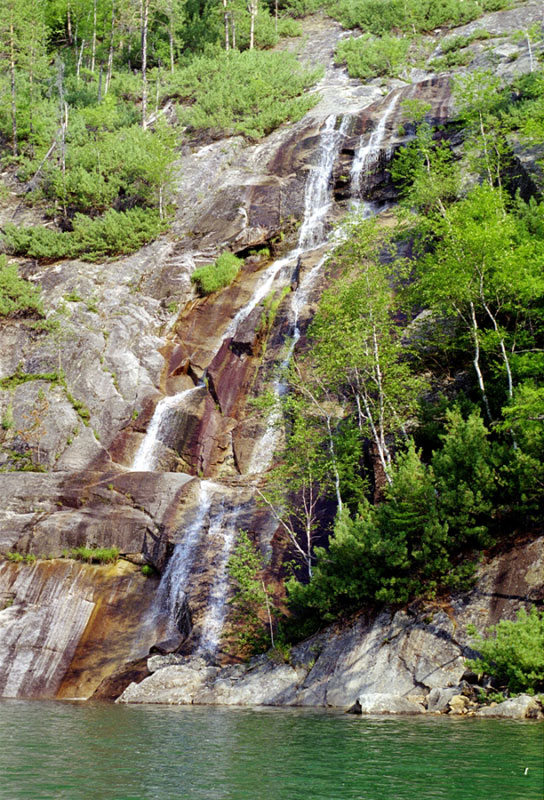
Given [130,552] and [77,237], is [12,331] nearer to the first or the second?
[77,237]

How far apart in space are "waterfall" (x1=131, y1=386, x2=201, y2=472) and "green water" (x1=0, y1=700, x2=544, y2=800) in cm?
1607

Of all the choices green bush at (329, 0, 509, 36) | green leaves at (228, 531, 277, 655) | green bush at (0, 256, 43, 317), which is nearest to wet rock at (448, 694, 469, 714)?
green leaves at (228, 531, 277, 655)

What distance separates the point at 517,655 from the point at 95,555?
682 inches

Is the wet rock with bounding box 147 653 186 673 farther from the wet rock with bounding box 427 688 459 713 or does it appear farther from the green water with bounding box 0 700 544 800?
the wet rock with bounding box 427 688 459 713

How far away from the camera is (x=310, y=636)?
856 inches

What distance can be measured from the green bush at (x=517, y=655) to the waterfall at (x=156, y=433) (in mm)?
19391

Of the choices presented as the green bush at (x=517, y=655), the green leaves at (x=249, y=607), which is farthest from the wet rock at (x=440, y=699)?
the green leaves at (x=249, y=607)

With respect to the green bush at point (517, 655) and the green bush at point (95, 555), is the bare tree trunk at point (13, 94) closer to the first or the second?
the green bush at point (95, 555)

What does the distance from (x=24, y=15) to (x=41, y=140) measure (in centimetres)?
1522

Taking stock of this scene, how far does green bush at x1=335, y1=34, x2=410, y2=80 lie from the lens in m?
58.2

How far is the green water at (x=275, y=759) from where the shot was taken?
923 cm

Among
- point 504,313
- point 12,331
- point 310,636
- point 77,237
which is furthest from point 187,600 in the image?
point 77,237

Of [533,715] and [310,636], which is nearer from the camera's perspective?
[533,715]

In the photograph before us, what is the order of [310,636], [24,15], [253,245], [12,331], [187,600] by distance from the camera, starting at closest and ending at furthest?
[310,636] → [187,600] → [12,331] → [253,245] → [24,15]
